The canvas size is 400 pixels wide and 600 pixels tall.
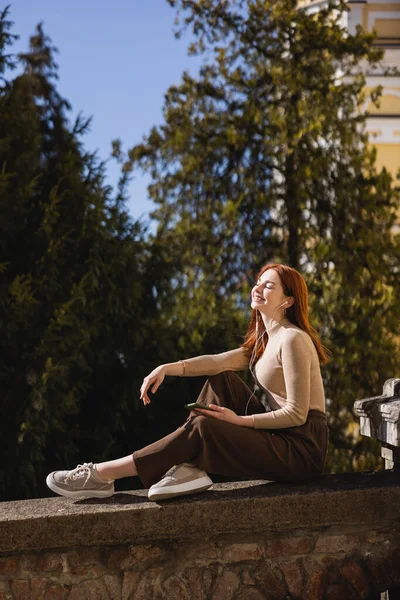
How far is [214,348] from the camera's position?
8688 millimetres

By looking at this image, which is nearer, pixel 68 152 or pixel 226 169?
pixel 68 152

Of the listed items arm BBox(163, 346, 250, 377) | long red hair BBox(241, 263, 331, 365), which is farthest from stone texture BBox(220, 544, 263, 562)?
long red hair BBox(241, 263, 331, 365)

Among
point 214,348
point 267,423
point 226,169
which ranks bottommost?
point 267,423

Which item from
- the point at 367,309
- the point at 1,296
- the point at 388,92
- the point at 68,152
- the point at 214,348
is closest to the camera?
the point at 1,296

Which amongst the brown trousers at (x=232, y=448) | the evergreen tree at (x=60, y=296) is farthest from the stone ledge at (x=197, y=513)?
the evergreen tree at (x=60, y=296)

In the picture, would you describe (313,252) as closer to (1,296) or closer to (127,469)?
(1,296)

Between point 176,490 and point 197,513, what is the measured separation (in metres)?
0.15

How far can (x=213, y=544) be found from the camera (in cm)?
405

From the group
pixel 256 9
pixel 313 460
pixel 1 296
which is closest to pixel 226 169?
pixel 256 9

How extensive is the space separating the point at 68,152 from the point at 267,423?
14.6 ft

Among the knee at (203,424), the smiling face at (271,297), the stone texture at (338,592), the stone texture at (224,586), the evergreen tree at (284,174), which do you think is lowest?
the stone texture at (338,592)

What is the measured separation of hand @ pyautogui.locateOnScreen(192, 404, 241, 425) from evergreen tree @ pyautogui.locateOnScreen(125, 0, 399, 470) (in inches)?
237

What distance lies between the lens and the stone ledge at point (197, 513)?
3875 mm

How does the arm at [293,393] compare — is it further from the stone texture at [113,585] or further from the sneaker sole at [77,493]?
the stone texture at [113,585]
